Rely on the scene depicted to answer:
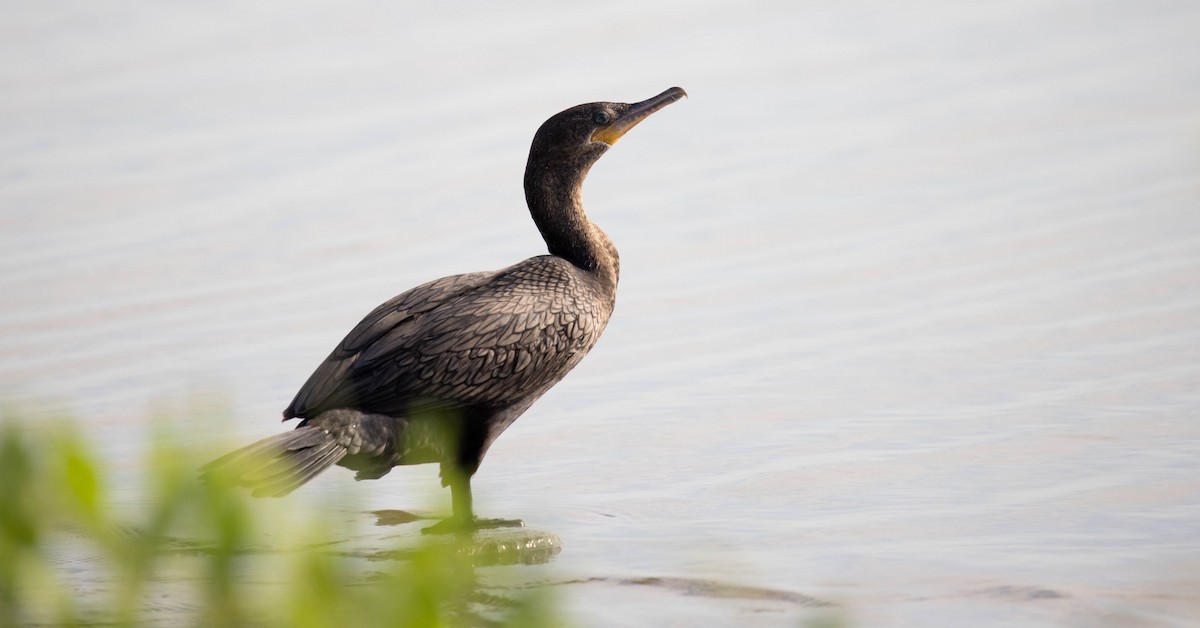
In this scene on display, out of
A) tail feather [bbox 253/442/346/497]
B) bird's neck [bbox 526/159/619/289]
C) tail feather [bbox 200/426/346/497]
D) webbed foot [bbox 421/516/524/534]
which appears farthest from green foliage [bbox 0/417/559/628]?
bird's neck [bbox 526/159/619/289]

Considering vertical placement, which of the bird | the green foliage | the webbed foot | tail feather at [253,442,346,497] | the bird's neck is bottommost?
the green foliage

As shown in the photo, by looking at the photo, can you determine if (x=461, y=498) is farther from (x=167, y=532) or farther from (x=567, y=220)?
(x=167, y=532)

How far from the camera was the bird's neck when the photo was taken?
6059 millimetres

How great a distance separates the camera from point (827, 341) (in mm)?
8047

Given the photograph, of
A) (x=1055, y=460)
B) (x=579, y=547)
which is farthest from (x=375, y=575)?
(x=1055, y=460)

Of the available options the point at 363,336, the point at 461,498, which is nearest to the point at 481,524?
the point at 461,498

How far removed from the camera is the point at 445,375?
5.41m

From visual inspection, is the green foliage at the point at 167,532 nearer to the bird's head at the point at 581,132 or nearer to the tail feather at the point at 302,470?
the tail feather at the point at 302,470

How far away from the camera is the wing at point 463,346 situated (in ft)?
17.7

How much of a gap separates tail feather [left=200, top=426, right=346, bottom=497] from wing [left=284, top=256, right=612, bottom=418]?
0.18 metres

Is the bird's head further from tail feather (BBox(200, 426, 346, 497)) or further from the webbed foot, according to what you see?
tail feather (BBox(200, 426, 346, 497))

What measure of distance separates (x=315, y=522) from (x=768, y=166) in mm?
9015

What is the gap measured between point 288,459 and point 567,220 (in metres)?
1.47

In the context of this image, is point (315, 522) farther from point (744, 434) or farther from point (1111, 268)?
point (1111, 268)
